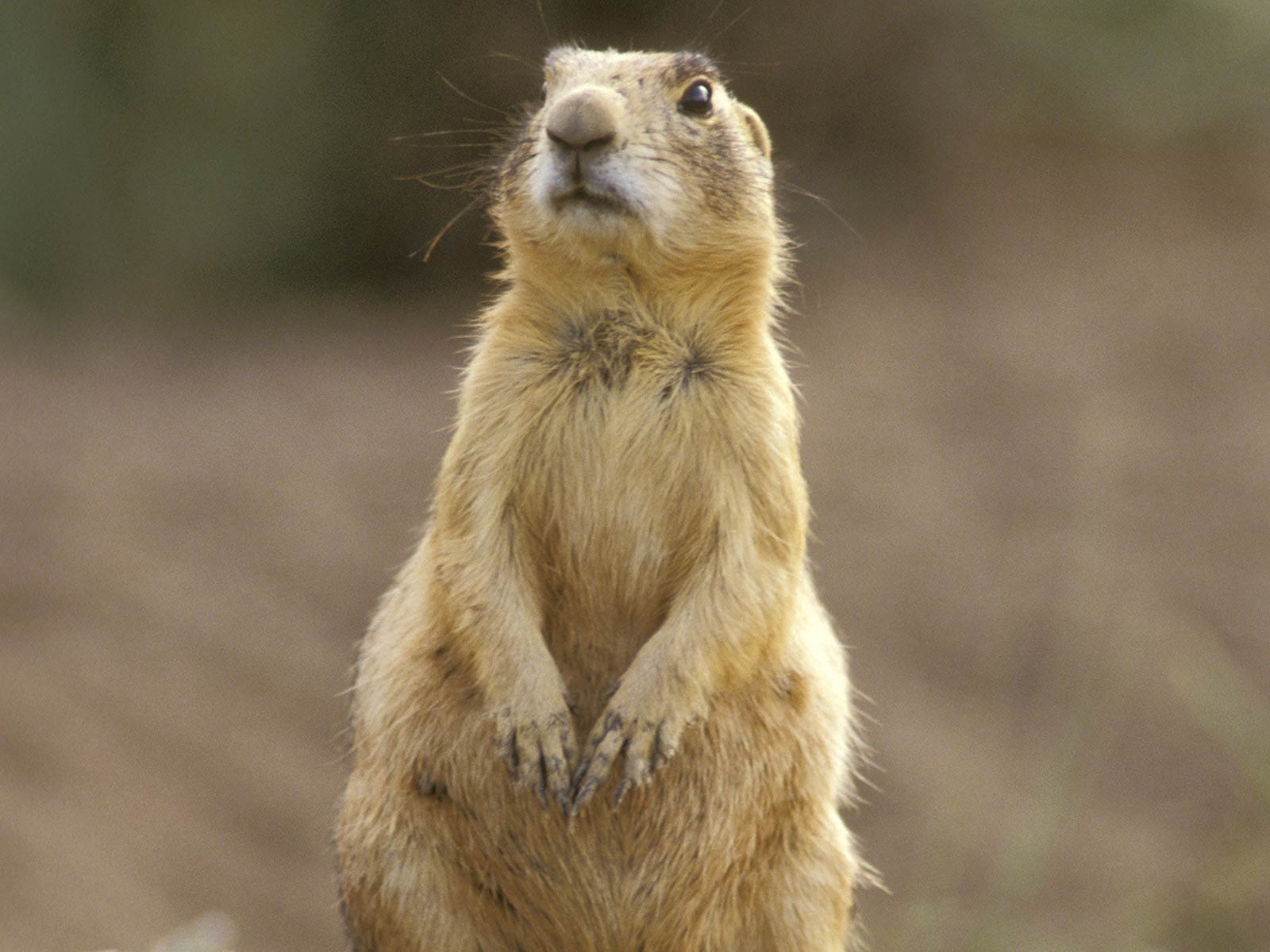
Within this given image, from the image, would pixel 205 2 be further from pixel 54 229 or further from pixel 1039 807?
pixel 1039 807

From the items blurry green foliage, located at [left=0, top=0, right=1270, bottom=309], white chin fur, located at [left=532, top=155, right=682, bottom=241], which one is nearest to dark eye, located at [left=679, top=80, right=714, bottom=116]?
white chin fur, located at [left=532, top=155, right=682, bottom=241]

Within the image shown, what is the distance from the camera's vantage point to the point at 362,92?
15.2 metres

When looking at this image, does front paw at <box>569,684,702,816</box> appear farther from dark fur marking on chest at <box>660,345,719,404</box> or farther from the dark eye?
the dark eye

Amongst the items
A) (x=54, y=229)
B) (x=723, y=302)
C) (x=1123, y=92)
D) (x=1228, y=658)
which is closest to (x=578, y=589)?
(x=723, y=302)

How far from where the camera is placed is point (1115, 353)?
46.3ft

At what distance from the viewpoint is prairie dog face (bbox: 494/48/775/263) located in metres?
4.58

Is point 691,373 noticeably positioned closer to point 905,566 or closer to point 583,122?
point 583,122

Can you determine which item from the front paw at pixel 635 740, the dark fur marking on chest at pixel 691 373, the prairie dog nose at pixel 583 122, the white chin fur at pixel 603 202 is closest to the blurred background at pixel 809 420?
the front paw at pixel 635 740

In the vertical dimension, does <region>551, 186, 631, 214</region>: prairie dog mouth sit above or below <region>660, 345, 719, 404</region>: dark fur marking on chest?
above

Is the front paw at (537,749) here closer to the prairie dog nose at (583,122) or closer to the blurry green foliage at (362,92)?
the prairie dog nose at (583,122)

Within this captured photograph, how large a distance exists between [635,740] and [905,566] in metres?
8.74

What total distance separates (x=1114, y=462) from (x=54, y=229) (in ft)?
32.0

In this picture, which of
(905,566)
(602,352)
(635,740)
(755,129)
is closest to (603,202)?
(602,352)

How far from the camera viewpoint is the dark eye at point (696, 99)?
16.8 feet
